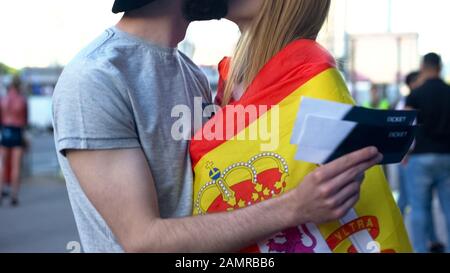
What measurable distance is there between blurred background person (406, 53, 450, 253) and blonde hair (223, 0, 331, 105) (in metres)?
4.36

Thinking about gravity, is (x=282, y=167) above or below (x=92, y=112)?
below

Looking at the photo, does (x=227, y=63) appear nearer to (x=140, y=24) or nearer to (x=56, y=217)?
(x=140, y=24)

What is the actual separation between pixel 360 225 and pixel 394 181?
9390 mm

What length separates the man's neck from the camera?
1831mm

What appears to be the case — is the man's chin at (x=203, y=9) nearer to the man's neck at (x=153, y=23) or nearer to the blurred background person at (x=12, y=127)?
the man's neck at (x=153, y=23)

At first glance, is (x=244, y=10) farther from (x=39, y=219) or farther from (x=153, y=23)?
(x=39, y=219)

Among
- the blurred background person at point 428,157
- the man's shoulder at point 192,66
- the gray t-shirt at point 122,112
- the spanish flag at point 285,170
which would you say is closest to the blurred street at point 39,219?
the blurred background person at point 428,157

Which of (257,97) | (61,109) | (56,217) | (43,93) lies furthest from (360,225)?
(43,93)

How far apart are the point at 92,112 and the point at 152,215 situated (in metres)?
0.27

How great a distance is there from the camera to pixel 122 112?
1.64 meters

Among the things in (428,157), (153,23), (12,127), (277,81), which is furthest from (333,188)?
(12,127)

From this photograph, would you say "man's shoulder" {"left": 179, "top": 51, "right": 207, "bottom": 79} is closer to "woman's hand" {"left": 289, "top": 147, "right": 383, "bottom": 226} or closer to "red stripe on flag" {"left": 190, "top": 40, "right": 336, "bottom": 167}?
"red stripe on flag" {"left": 190, "top": 40, "right": 336, "bottom": 167}

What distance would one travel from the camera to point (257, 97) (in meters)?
1.73

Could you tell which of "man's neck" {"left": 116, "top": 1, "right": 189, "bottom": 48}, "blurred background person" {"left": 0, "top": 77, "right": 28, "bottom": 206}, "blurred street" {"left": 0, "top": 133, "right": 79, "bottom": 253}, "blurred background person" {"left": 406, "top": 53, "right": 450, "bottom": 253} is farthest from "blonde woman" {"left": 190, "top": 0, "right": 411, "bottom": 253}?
"blurred background person" {"left": 0, "top": 77, "right": 28, "bottom": 206}
